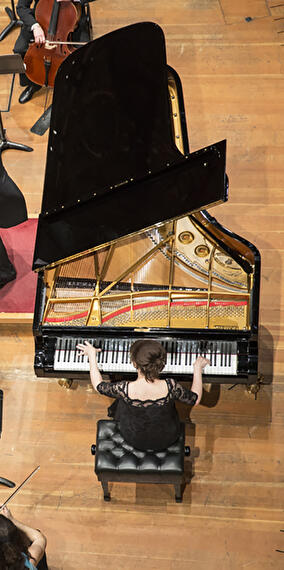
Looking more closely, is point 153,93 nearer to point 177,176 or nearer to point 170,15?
point 177,176

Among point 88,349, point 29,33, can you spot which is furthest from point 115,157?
point 29,33

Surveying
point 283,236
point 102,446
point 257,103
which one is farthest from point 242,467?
point 257,103

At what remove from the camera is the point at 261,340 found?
532 centimetres

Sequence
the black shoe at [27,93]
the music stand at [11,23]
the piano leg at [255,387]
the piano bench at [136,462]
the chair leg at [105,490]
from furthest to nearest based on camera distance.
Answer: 1. the music stand at [11,23]
2. the black shoe at [27,93]
3. the piano leg at [255,387]
4. the chair leg at [105,490]
5. the piano bench at [136,462]

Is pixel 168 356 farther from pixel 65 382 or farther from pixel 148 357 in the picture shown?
pixel 65 382

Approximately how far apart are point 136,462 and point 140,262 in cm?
128

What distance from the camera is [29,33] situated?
6398mm

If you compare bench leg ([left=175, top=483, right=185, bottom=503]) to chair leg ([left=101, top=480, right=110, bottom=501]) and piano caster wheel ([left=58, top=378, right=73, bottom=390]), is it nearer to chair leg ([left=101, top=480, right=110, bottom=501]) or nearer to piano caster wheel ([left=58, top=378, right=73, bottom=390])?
chair leg ([left=101, top=480, right=110, bottom=501])

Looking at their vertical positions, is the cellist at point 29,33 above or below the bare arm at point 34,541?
above

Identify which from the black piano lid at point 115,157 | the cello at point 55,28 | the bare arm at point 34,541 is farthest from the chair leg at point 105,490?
the cello at point 55,28

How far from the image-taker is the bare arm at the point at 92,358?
4.25m

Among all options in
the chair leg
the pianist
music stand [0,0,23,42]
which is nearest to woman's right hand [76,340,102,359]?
the pianist

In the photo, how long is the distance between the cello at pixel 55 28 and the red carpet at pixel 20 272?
5.14 ft

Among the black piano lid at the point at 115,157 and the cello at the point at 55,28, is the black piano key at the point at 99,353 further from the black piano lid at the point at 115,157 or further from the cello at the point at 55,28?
the cello at the point at 55,28
